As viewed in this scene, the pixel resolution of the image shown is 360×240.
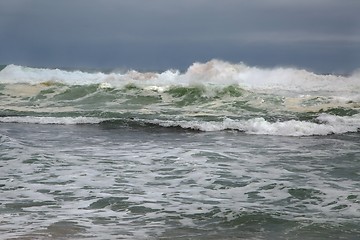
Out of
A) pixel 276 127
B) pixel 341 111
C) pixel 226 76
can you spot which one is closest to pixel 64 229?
pixel 276 127

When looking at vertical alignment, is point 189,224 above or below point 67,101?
below

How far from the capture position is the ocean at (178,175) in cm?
508

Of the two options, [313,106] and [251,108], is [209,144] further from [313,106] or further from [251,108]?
[313,106]

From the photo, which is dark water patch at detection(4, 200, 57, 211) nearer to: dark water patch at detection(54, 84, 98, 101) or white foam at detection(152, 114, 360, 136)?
white foam at detection(152, 114, 360, 136)

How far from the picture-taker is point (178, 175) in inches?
299

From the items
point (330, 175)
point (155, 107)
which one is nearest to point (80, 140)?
point (330, 175)

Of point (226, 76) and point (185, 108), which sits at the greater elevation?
point (226, 76)

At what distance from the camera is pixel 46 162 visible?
27.6 ft

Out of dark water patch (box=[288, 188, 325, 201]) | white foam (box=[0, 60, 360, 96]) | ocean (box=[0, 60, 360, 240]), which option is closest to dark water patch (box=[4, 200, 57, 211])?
ocean (box=[0, 60, 360, 240])

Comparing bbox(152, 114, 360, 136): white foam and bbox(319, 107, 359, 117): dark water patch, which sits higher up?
bbox(319, 107, 359, 117): dark water patch

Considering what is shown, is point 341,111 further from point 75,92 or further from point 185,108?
point 75,92

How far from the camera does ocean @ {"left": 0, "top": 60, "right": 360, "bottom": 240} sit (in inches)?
200

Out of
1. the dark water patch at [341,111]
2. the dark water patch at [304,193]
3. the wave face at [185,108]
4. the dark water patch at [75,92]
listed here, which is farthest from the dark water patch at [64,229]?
the dark water patch at [75,92]

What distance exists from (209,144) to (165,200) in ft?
15.5
